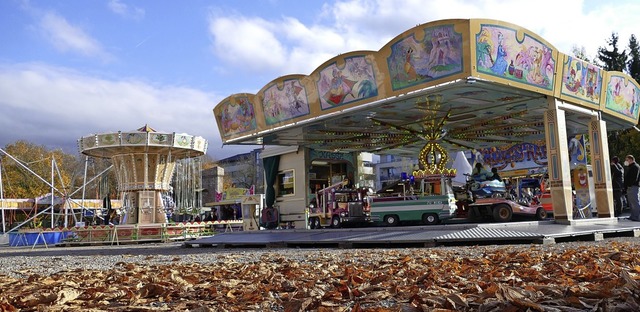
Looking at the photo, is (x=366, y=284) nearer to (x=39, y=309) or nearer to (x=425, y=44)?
(x=39, y=309)

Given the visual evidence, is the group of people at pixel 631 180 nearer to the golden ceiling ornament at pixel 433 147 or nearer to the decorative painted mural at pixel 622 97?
the decorative painted mural at pixel 622 97

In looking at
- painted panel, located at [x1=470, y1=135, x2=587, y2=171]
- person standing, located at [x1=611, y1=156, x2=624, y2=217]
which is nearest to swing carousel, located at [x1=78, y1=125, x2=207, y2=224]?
painted panel, located at [x1=470, y1=135, x2=587, y2=171]

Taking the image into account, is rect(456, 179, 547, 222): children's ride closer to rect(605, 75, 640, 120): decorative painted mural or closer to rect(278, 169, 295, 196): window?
rect(605, 75, 640, 120): decorative painted mural

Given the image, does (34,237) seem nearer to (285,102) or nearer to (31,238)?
(31,238)

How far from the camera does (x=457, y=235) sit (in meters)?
10.5

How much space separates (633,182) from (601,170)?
157 cm

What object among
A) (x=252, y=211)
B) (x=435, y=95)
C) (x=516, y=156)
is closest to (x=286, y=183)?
(x=252, y=211)

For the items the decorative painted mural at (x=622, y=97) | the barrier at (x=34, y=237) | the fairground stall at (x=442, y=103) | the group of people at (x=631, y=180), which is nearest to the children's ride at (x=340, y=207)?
the fairground stall at (x=442, y=103)

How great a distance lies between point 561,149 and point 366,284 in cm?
1025

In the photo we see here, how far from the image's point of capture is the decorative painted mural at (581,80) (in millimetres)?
12977

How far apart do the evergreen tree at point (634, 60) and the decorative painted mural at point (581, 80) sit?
2273cm

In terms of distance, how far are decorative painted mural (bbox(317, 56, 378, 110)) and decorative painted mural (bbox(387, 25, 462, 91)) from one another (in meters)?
0.71

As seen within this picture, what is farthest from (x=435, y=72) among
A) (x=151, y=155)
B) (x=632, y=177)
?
(x=151, y=155)

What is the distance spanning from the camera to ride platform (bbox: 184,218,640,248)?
10.2 meters
